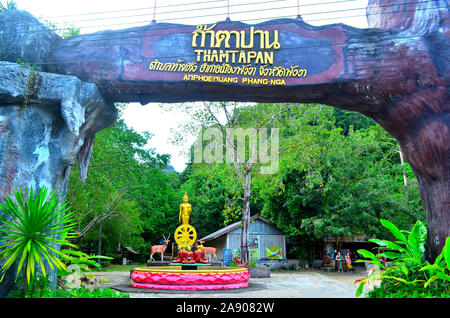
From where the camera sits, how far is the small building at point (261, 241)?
23172 mm

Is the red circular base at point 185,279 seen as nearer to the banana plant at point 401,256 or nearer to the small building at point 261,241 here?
the banana plant at point 401,256

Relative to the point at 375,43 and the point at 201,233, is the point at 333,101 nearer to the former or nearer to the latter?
the point at 375,43

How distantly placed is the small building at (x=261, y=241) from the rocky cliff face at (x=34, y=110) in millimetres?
16281

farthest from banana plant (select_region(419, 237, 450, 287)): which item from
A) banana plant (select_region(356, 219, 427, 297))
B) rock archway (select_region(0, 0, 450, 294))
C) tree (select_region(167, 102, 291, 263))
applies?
tree (select_region(167, 102, 291, 263))

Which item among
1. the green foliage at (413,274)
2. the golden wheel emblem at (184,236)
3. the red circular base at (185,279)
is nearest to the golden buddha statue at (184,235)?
the golden wheel emblem at (184,236)

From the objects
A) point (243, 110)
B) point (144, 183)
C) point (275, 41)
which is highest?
point (243, 110)

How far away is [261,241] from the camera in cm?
2356

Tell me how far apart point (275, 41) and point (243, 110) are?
969 cm

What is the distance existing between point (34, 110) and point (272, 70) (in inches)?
186

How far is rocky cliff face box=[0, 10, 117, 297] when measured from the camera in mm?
6891

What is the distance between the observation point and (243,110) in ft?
56.9

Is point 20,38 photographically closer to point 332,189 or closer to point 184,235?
point 184,235

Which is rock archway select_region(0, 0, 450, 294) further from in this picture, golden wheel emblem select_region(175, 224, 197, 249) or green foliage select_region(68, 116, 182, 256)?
green foliage select_region(68, 116, 182, 256)
